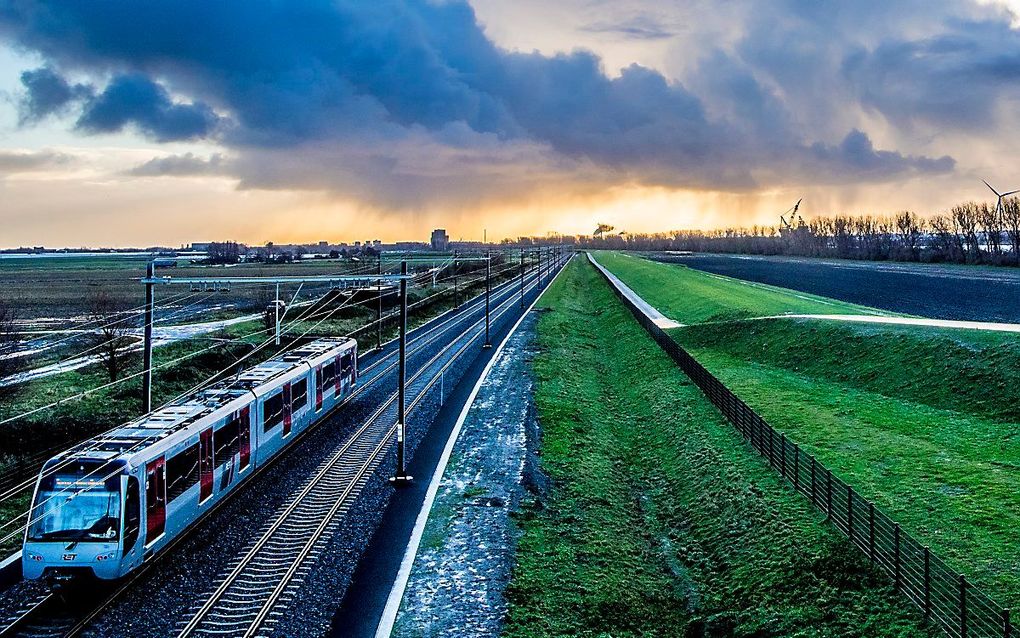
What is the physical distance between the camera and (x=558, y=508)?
2331 centimetres

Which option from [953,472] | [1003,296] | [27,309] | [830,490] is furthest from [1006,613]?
[27,309]

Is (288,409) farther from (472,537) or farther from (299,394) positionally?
(472,537)

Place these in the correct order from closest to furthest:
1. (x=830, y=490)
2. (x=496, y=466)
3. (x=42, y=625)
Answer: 1. (x=42, y=625)
2. (x=830, y=490)
3. (x=496, y=466)

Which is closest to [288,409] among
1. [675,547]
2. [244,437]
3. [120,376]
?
[244,437]

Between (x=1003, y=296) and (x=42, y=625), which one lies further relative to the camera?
(x=1003, y=296)

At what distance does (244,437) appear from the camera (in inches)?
949

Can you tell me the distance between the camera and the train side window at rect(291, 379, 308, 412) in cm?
2934

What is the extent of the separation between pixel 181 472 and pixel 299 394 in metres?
10.2

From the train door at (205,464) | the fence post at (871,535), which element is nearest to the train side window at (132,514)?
the train door at (205,464)

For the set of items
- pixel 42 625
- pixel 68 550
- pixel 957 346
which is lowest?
pixel 42 625

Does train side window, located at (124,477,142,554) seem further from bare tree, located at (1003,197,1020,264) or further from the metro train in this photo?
bare tree, located at (1003,197,1020,264)

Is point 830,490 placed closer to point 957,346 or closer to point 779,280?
point 957,346

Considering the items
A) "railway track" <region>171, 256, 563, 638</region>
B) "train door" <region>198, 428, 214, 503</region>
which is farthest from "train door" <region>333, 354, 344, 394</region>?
"train door" <region>198, 428, 214, 503</region>

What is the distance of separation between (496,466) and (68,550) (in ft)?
46.8
